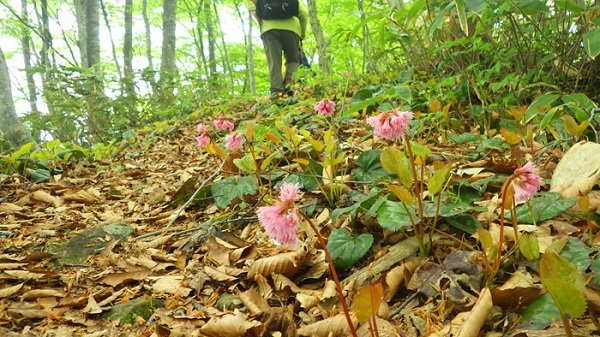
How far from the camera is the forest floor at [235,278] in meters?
1.05

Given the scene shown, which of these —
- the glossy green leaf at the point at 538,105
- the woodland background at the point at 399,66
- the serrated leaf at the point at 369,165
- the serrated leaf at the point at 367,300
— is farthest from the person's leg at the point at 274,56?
the serrated leaf at the point at 367,300

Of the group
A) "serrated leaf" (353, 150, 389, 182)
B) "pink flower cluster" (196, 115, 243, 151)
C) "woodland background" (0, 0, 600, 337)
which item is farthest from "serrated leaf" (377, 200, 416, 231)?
"pink flower cluster" (196, 115, 243, 151)

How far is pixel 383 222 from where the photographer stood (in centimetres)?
130

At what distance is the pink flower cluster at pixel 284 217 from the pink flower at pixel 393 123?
467 millimetres

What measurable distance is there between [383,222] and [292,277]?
0.41 meters

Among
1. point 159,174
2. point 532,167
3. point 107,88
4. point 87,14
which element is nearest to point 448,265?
point 532,167

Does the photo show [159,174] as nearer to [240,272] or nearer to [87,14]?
[240,272]

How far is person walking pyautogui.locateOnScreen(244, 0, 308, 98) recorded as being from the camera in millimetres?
5320

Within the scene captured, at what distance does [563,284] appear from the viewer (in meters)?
0.61

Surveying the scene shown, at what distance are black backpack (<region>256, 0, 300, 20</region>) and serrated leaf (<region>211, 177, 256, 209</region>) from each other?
12.4 feet

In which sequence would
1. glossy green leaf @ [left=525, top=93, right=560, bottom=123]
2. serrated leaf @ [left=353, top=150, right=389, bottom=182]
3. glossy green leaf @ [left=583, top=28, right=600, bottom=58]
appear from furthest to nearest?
serrated leaf @ [left=353, top=150, right=389, bottom=182]
glossy green leaf @ [left=525, top=93, right=560, bottom=123]
glossy green leaf @ [left=583, top=28, right=600, bottom=58]

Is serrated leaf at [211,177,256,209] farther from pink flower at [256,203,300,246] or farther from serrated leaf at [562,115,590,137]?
serrated leaf at [562,115,590,137]

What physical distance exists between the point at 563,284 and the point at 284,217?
1.81ft

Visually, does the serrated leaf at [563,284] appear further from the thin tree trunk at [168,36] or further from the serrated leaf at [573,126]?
the thin tree trunk at [168,36]
